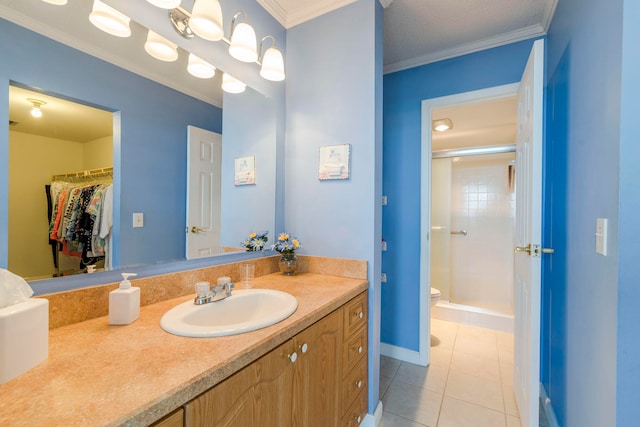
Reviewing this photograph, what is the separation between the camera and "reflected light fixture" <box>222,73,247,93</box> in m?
1.42

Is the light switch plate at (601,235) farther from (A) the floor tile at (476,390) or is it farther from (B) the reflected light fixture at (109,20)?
(B) the reflected light fixture at (109,20)

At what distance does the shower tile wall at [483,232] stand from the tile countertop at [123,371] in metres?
3.51

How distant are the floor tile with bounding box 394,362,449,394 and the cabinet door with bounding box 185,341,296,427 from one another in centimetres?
139

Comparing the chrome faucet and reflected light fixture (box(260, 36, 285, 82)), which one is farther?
reflected light fixture (box(260, 36, 285, 82))

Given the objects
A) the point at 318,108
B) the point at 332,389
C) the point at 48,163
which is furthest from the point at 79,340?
the point at 318,108

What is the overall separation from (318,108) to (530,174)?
4.02 ft

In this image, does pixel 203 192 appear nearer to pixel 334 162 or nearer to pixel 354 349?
pixel 334 162

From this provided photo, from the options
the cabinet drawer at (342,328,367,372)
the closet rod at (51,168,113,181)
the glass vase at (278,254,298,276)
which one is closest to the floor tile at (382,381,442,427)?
the cabinet drawer at (342,328,367,372)

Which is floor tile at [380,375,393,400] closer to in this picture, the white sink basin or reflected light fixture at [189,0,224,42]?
the white sink basin

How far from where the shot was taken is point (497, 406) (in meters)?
1.66

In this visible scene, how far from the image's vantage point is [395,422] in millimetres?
1551

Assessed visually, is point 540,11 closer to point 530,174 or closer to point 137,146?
point 530,174

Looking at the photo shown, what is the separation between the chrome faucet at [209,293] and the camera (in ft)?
3.39

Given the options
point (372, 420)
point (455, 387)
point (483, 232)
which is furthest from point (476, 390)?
point (483, 232)
